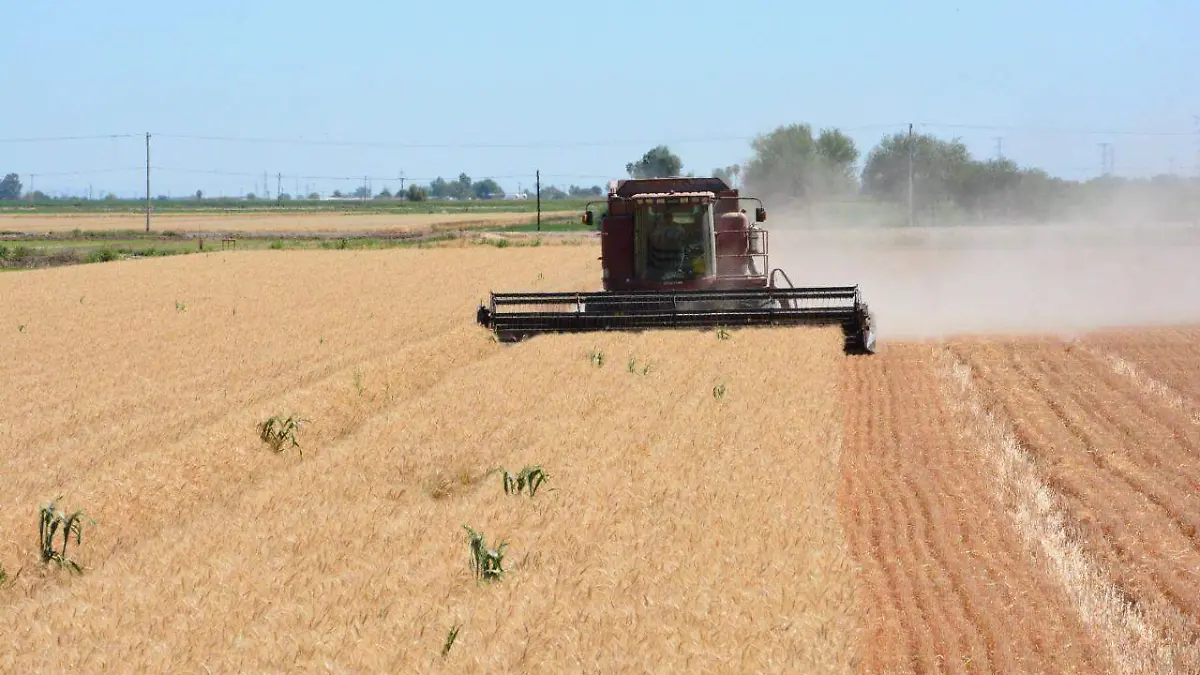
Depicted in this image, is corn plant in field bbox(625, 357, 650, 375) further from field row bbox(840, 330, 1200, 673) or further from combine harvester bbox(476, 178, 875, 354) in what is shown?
combine harvester bbox(476, 178, 875, 354)

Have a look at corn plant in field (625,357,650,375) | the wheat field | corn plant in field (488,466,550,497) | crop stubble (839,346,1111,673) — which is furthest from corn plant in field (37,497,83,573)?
corn plant in field (625,357,650,375)

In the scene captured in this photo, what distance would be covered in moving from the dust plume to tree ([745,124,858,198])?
48196mm

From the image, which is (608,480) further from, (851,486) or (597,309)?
(597,309)

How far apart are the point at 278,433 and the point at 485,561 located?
6061 mm

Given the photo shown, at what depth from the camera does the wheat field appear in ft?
21.1

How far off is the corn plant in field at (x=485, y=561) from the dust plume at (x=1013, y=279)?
15.7 meters

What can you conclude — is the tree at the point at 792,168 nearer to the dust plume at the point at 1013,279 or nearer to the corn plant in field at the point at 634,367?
the dust plume at the point at 1013,279

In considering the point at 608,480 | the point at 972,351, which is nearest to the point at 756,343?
the point at 972,351

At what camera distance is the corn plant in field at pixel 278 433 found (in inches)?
496

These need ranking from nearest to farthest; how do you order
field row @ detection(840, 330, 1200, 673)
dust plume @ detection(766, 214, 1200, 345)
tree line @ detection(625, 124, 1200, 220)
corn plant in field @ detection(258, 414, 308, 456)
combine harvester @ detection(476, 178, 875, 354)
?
field row @ detection(840, 330, 1200, 673) → corn plant in field @ detection(258, 414, 308, 456) → combine harvester @ detection(476, 178, 875, 354) → dust plume @ detection(766, 214, 1200, 345) → tree line @ detection(625, 124, 1200, 220)

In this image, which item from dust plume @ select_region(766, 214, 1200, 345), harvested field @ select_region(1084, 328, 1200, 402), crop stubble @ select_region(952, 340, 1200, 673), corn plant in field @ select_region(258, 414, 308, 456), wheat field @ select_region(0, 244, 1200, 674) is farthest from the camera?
dust plume @ select_region(766, 214, 1200, 345)

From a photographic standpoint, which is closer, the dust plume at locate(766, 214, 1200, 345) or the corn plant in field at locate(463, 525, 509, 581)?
the corn plant in field at locate(463, 525, 509, 581)

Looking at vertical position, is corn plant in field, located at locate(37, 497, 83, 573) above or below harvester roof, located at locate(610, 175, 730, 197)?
below

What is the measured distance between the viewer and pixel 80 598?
7043mm
